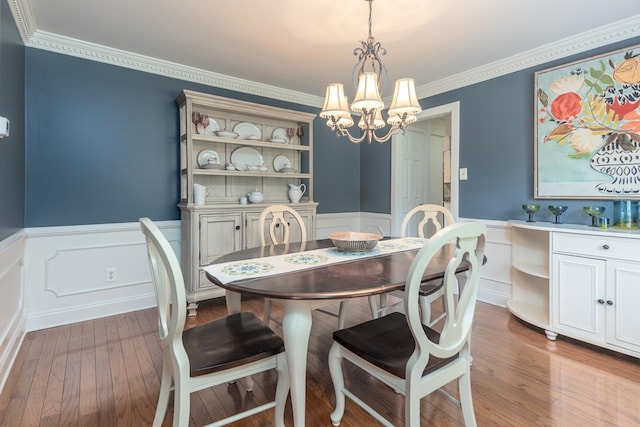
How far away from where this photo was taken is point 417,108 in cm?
184

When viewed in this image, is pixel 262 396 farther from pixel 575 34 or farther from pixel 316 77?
pixel 575 34

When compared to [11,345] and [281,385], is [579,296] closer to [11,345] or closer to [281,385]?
[281,385]

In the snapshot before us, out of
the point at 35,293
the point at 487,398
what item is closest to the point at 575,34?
the point at 487,398

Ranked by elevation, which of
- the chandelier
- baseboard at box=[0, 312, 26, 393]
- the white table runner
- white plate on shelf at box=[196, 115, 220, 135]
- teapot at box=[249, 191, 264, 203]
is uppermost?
white plate on shelf at box=[196, 115, 220, 135]

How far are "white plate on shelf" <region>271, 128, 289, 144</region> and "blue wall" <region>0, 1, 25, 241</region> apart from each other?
212 centimetres

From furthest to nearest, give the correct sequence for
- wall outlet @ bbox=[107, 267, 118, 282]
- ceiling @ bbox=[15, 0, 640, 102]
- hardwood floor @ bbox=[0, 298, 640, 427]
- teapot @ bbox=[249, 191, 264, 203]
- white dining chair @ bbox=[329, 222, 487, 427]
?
teapot @ bbox=[249, 191, 264, 203], wall outlet @ bbox=[107, 267, 118, 282], ceiling @ bbox=[15, 0, 640, 102], hardwood floor @ bbox=[0, 298, 640, 427], white dining chair @ bbox=[329, 222, 487, 427]

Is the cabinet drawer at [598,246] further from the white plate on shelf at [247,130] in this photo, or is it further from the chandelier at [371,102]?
the white plate on shelf at [247,130]

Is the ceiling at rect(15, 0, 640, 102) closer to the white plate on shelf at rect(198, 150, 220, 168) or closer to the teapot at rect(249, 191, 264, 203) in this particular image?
→ the white plate on shelf at rect(198, 150, 220, 168)

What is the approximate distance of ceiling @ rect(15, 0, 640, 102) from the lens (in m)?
2.14

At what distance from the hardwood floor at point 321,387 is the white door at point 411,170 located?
6.91 ft

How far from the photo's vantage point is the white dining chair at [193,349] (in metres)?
1.15

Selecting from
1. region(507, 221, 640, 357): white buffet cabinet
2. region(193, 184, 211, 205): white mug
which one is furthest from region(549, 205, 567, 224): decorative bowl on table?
region(193, 184, 211, 205): white mug

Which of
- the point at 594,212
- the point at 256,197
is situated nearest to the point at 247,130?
the point at 256,197

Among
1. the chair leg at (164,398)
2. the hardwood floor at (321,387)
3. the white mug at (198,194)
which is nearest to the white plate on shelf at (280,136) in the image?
the white mug at (198,194)
